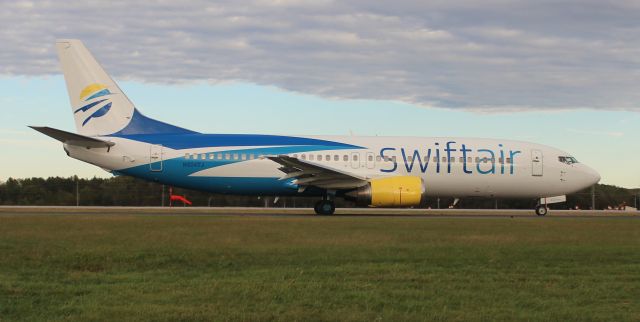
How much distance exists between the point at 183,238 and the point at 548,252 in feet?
24.7

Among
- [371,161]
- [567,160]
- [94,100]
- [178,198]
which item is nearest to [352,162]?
[371,161]

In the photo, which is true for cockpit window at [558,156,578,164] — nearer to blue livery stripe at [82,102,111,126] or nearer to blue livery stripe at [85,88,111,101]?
blue livery stripe at [82,102,111,126]

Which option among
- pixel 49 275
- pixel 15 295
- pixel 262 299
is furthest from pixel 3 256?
pixel 262 299

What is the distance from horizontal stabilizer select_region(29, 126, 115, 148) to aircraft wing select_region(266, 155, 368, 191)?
6.93 metres

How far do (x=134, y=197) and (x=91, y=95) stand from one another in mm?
Result: 24138

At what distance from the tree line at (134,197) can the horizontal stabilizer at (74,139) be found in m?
19.9

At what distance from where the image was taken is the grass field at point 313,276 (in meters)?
8.31

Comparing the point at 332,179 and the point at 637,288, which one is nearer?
the point at 637,288

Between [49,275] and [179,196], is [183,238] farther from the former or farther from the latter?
[179,196]

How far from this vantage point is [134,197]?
5581 centimetres

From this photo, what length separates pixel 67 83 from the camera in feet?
107

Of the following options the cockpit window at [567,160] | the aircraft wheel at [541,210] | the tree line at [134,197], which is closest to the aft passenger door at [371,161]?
the aircraft wheel at [541,210]

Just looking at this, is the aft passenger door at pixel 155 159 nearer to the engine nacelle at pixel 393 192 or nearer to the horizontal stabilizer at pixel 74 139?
the horizontal stabilizer at pixel 74 139

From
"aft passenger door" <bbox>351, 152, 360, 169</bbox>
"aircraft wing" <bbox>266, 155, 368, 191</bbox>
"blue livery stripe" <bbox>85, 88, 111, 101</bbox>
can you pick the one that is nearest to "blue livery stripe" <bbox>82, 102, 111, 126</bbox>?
"blue livery stripe" <bbox>85, 88, 111, 101</bbox>
